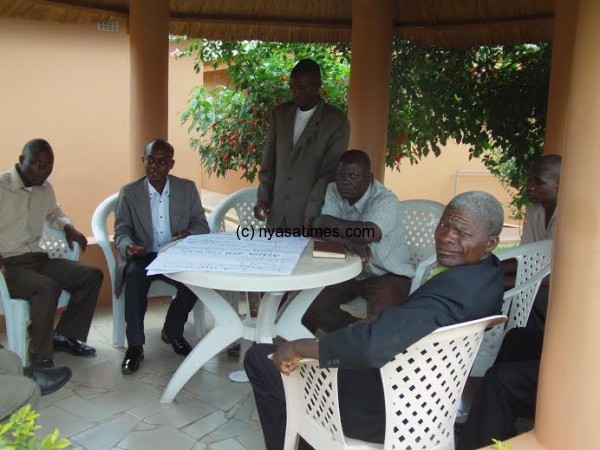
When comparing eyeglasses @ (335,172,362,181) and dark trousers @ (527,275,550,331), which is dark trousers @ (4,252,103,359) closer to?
eyeglasses @ (335,172,362,181)

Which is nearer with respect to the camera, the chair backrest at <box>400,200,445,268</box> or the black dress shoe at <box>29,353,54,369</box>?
the black dress shoe at <box>29,353,54,369</box>

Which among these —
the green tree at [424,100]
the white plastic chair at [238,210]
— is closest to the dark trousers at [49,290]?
the white plastic chair at [238,210]

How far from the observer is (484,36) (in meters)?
5.46

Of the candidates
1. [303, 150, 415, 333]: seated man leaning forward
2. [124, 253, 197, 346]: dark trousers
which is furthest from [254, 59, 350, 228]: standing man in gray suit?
[124, 253, 197, 346]: dark trousers

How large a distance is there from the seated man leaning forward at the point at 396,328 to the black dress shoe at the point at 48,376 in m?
1.59

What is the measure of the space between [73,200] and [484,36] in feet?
17.3

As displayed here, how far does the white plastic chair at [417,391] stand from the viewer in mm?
1810

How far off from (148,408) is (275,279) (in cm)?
109

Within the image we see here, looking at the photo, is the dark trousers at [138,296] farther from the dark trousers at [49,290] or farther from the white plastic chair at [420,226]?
the white plastic chair at [420,226]

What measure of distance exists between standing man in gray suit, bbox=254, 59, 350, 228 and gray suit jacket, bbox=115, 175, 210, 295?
1.53ft

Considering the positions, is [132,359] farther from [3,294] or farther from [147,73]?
[147,73]

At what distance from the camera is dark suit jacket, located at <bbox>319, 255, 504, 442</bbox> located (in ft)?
5.80

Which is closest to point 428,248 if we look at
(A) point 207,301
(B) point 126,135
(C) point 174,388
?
(A) point 207,301

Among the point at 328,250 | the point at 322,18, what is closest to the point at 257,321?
the point at 328,250
